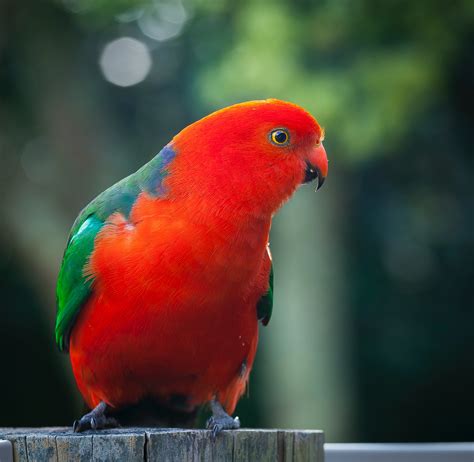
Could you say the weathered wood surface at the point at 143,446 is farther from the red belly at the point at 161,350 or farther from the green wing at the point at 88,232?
the green wing at the point at 88,232

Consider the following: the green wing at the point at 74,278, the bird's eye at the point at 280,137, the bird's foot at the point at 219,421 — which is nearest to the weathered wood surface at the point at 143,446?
the bird's foot at the point at 219,421

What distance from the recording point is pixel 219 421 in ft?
7.82

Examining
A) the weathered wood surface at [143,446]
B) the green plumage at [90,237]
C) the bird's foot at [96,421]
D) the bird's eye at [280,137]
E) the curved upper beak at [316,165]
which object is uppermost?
the bird's eye at [280,137]

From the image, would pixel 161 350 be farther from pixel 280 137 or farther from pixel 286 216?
pixel 286 216

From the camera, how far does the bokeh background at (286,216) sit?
754 centimetres

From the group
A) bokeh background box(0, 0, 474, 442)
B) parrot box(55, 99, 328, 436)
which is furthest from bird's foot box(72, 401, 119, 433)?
bokeh background box(0, 0, 474, 442)

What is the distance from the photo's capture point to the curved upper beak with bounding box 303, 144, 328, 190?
9.45 feet

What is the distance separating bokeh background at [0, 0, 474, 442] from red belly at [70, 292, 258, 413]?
439cm

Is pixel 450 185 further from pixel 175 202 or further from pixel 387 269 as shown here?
pixel 175 202

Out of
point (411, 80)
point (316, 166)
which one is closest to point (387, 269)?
point (411, 80)

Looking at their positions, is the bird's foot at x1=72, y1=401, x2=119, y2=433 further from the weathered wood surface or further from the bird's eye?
the bird's eye

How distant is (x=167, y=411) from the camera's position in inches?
116

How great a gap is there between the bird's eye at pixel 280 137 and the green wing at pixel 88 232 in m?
0.33

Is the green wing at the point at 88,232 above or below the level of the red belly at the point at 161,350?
above
